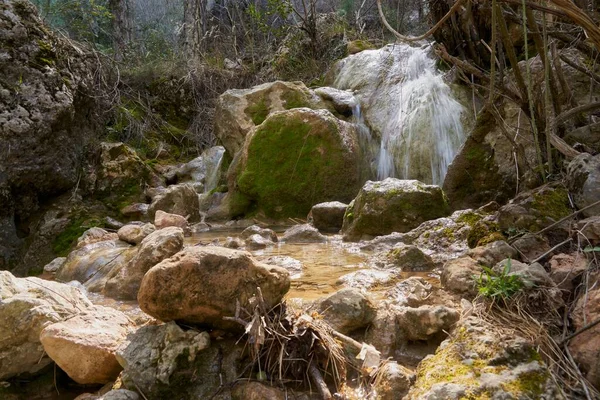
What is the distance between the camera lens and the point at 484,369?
148cm

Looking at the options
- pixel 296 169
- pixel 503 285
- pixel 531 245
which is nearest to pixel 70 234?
pixel 296 169

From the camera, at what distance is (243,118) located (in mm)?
8836

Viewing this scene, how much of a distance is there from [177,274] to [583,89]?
519 cm

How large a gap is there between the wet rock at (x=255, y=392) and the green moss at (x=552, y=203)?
196cm

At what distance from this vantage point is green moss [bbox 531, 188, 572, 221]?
276cm

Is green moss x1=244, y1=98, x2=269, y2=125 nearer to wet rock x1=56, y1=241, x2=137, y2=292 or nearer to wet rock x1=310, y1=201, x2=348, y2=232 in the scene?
wet rock x1=310, y1=201, x2=348, y2=232

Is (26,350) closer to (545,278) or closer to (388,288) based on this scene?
(388,288)

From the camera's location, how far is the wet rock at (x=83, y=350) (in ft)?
6.59

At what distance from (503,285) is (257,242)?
3.34 meters

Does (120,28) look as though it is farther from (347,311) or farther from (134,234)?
(347,311)

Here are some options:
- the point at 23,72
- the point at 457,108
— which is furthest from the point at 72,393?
the point at 457,108

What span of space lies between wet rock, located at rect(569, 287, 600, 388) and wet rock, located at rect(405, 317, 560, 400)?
0.14m

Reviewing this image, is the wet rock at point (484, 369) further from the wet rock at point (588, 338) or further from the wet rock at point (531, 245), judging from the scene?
the wet rock at point (531, 245)

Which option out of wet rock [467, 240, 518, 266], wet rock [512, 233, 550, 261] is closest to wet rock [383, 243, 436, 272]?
wet rock [467, 240, 518, 266]
